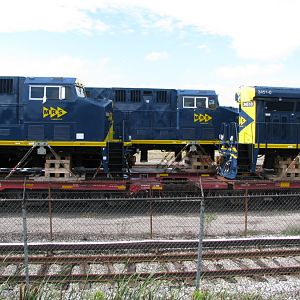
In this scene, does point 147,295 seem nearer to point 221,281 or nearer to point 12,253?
point 221,281

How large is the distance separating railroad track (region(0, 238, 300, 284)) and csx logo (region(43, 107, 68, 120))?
6048mm

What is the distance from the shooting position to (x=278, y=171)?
14078 millimetres

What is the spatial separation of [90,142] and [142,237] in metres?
4.82

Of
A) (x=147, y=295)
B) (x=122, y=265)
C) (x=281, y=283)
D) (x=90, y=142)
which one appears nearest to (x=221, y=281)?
(x=281, y=283)

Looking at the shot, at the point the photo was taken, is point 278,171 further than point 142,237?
Yes

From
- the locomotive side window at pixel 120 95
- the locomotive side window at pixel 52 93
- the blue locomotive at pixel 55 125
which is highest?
the locomotive side window at pixel 120 95

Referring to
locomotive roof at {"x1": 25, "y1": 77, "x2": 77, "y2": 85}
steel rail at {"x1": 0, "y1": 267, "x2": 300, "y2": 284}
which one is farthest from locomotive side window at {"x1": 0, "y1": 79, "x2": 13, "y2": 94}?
steel rail at {"x1": 0, "y1": 267, "x2": 300, "y2": 284}

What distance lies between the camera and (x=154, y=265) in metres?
7.45

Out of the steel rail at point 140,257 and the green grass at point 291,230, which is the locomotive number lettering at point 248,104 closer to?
the green grass at point 291,230

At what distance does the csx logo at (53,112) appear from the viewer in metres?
12.9

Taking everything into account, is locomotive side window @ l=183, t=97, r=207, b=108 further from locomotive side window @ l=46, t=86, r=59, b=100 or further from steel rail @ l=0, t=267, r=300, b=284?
steel rail @ l=0, t=267, r=300, b=284

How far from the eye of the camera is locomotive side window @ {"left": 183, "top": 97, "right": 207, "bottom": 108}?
1703 centimetres

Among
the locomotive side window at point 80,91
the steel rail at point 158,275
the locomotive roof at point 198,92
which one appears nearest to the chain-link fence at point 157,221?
the steel rail at point 158,275

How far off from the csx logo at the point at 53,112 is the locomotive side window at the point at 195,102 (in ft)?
19.1
